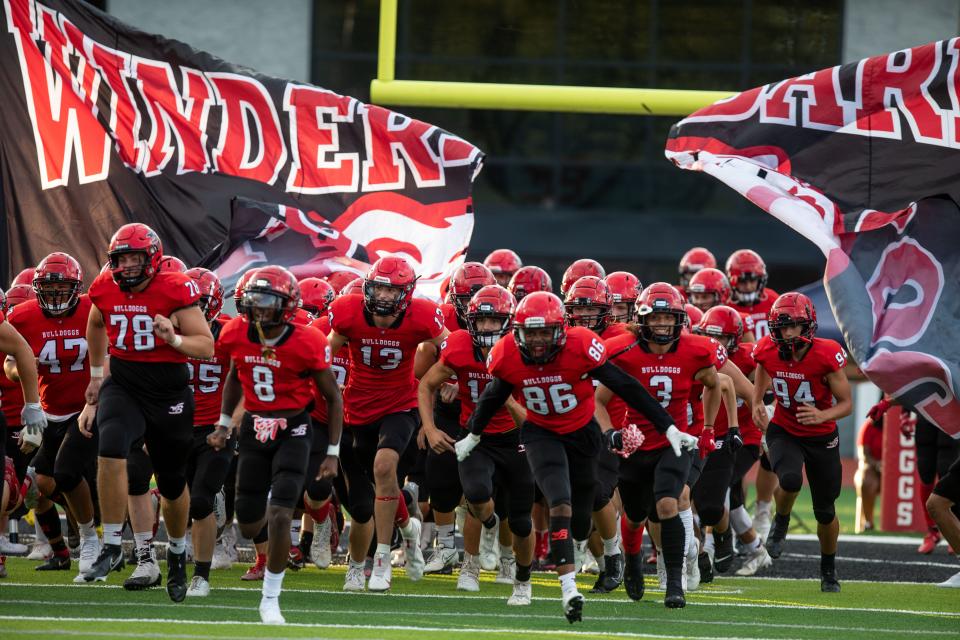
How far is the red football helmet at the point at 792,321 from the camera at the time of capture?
390 inches

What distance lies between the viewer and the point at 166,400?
8.29 metres

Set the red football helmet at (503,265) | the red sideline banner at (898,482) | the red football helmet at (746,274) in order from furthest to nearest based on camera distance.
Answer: the red sideline banner at (898,482) → the red football helmet at (746,274) → the red football helmet at (503,265)

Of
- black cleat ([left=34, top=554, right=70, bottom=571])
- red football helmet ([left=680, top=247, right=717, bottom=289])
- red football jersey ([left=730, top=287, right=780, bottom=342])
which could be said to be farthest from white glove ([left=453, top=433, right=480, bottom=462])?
red football helmet ([left=680, top=247, right=717, bottom=289])

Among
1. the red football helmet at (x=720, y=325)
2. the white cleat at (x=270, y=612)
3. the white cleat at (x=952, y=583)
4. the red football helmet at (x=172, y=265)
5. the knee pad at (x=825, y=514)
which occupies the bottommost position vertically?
the white cleat at (x=952, y=583)

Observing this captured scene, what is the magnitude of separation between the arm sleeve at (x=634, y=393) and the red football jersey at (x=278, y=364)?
5.08 feet

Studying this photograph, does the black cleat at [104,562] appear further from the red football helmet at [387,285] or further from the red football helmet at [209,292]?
the red football helmet at [387,285]

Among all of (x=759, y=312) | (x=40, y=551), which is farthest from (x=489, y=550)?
(x=759, y=312)

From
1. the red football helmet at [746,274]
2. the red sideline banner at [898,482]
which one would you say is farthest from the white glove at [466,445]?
the red sideline banner at [898,482]

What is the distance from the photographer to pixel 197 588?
8.22m

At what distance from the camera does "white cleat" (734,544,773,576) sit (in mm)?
10766

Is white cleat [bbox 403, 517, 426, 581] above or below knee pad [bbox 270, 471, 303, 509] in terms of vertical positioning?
below

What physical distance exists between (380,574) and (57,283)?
270 cm

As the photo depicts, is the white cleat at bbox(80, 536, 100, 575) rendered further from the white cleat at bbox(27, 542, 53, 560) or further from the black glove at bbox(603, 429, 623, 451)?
the black glove at bbox(603, 429, 623, 451)

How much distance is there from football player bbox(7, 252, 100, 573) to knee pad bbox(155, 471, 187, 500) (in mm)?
1020
